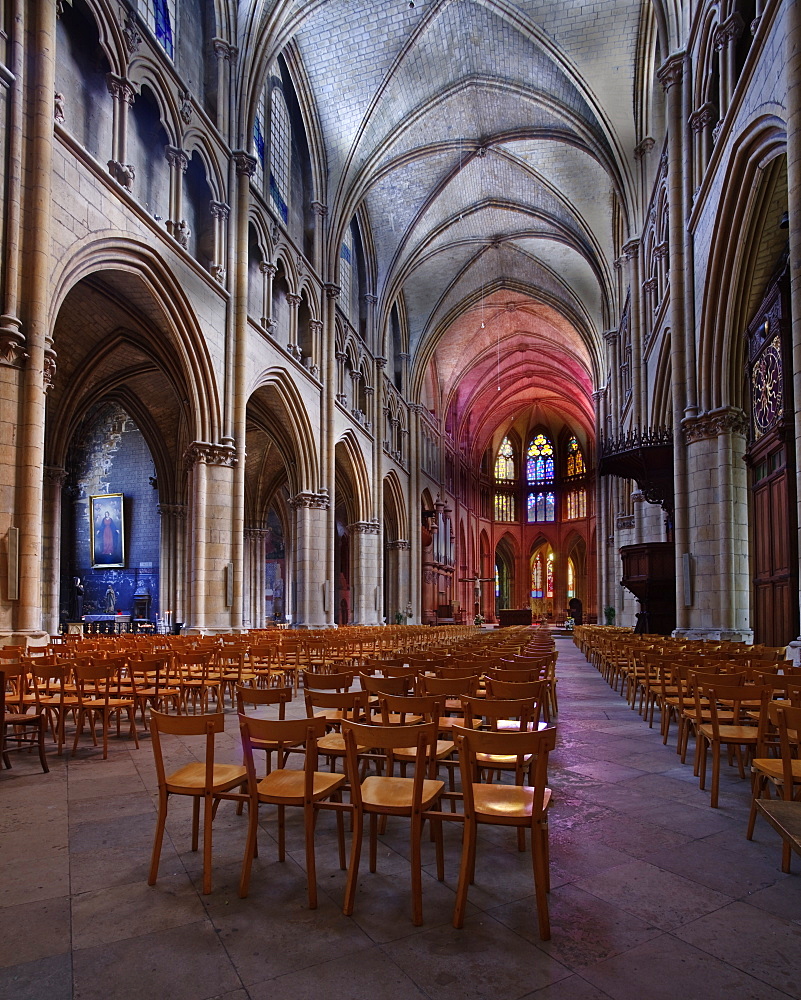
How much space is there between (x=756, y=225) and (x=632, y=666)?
8.23 metres

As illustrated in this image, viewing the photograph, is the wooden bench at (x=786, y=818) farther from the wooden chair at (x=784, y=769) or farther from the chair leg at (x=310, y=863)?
the chair leg at (x=310, y=863)

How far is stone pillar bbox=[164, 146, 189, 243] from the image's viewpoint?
16359 millimetres

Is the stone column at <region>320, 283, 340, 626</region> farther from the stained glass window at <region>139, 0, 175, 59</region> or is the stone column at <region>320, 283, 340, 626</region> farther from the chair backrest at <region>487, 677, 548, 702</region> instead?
the chair backrest at <region>487, 677, 548, 702</region>

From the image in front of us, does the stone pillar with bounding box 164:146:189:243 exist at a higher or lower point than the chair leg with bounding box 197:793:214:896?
higher

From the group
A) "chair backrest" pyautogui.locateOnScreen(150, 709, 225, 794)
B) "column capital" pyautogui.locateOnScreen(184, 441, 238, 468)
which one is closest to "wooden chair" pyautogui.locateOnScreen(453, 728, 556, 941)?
"chair backrest" pyautogui.locateOnScreen(150, 709, 225, 794)

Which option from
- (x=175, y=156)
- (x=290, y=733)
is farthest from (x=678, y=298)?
(x=290, y=733)

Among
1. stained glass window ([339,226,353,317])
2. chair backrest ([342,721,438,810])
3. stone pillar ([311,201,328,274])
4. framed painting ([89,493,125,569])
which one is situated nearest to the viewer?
chair backrest ([342,721,438,810])

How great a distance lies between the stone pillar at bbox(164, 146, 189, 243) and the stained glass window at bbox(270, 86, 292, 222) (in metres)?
5.90

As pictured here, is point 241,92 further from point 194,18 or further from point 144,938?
point 144,938

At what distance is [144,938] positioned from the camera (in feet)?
9.82

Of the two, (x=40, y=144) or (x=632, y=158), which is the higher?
(x=632, y=158)

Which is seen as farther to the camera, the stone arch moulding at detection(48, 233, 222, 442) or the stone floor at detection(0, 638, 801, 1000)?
the stone arch moulding at detection(48, 233, 222, 442)

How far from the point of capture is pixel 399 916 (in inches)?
126

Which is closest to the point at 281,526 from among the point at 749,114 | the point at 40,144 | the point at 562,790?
the point at 40,144
